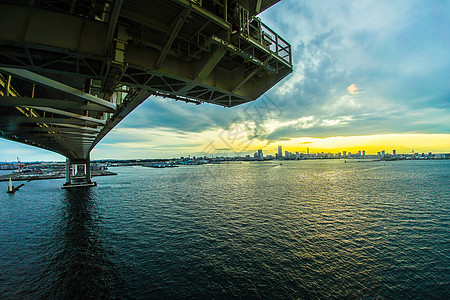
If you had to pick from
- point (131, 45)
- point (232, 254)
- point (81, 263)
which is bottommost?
point (81, 263)

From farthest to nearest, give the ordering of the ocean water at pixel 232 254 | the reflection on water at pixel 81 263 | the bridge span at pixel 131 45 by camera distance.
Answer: the reflection on water at pixel 81 263 → the ocean water at pixel 232 254 → the bridge span at pixel 131 45

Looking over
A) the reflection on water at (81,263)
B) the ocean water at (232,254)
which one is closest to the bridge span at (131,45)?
the reflection on water at (81,263)

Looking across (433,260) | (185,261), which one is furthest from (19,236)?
(433,260)

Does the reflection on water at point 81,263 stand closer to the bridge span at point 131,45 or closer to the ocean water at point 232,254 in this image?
the ocean water at point 232,254

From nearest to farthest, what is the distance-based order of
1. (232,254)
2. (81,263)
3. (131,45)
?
(131,45), (81,263), (232,254)

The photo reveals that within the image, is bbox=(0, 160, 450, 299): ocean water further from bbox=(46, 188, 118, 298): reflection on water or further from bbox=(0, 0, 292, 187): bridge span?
bbox=(0, 0, 292, 187): bridge span

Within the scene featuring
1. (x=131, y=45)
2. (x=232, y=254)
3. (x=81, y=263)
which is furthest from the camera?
(x=232, y=254)

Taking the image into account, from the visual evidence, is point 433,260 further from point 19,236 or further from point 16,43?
point 19,236

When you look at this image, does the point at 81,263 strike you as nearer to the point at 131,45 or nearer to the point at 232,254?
the point at 232,254

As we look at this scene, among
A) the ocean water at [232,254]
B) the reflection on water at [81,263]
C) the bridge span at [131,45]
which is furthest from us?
the reflection on water at [81,263]

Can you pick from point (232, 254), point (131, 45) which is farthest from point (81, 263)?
point (131, 45)

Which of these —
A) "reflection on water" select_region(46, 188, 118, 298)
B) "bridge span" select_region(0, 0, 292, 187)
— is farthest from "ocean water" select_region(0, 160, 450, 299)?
"bridge span" select_region(0, 0, 292, 187)
